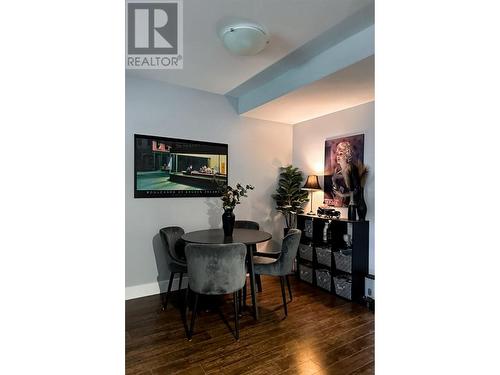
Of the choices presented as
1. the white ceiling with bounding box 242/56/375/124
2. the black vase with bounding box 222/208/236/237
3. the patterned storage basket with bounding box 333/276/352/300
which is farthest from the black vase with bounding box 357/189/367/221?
the black vase with bounding box 222/208/236/237

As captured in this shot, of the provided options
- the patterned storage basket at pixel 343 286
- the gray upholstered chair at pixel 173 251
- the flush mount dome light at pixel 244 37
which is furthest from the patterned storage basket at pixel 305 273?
the flush mount dome light at pixel 244 37

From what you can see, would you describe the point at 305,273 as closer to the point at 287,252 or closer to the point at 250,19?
the point at 287,252

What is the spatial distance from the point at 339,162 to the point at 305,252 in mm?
1289

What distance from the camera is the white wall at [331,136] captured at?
10.6 ft

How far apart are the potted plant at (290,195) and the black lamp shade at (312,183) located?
0.22 meters

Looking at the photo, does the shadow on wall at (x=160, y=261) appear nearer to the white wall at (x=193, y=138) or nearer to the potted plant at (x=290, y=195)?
the white wall at (x=193, y=138)

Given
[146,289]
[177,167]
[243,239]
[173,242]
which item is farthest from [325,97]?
[146,289]
